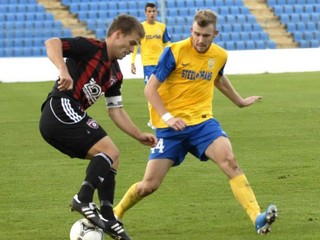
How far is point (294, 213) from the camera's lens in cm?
862

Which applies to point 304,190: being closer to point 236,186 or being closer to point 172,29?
point 236,186

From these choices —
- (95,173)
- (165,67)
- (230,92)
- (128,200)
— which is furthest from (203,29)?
(128,200)

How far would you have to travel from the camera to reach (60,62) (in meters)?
6.99

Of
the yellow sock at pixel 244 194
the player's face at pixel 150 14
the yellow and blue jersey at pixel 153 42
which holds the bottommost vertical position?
the yellow and blue jersey at pixel 153 42

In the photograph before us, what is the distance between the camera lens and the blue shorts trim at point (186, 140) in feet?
25.7

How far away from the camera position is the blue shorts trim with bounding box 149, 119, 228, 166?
7824mm

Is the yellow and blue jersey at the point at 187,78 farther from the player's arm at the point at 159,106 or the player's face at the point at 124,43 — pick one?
the player's face at the point at 124,43

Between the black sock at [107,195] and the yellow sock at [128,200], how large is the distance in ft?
2.19

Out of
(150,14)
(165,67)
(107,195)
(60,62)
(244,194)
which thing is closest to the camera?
(60,62)

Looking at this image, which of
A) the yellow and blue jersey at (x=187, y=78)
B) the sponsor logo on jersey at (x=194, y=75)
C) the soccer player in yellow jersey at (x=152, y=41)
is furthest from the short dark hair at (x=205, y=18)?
the soccer player in yellow jersey at (x=152, y=41)

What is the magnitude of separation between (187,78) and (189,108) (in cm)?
26

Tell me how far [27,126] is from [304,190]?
8166 mm

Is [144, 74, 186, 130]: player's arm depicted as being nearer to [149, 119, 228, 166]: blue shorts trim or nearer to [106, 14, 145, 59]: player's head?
[149, 119, 228, 166]: blue shorts trim

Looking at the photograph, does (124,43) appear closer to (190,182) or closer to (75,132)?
(75,132)
